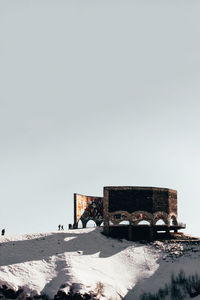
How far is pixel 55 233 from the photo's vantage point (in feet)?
199

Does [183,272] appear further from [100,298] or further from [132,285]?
[100,298]

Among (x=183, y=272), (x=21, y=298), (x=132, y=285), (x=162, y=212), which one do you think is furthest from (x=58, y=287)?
(x=162, y=212)

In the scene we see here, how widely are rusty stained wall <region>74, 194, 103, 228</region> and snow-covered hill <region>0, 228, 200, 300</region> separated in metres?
6.32

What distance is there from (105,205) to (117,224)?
313cm

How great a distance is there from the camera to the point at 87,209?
234 feet

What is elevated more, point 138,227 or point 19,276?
point 138,227

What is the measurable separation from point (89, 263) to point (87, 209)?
56.2ft

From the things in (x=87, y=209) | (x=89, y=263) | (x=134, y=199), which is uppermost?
(x=134, y=199)

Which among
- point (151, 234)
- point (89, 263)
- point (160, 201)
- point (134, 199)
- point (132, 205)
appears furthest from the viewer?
point (160, 201)

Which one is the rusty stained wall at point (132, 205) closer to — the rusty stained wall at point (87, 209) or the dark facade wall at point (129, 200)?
the dark facade wall at point (129, 200)

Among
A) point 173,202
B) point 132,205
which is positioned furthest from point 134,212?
point 173,202

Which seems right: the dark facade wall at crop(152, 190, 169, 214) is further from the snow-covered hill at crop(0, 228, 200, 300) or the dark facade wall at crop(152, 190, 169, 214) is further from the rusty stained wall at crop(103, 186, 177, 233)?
the snow-covered hill at crop(0, 228, 200, 300)

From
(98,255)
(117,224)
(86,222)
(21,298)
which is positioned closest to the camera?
(21,298)

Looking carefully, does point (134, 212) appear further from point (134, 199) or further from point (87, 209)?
point (87, 209)
